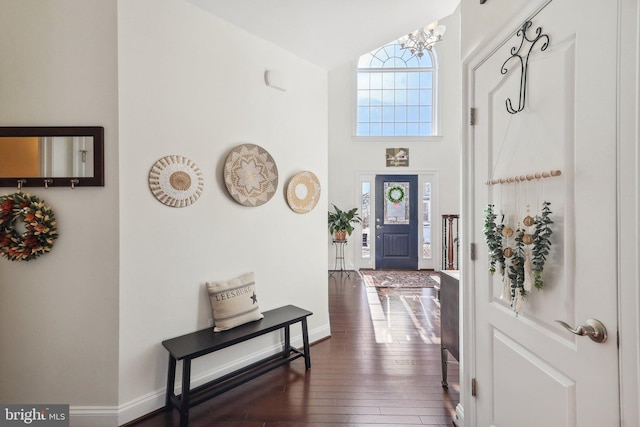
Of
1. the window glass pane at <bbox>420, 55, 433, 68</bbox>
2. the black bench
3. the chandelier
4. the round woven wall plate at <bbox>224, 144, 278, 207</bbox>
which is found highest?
the window glass pane at <bbox>420, 55, 433, 68</bbox>

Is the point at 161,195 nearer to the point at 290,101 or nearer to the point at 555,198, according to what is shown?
the point at 290,101

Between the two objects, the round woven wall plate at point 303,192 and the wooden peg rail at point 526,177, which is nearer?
the wooden peg rail at point 526,177

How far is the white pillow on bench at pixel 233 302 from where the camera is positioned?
2.15 m

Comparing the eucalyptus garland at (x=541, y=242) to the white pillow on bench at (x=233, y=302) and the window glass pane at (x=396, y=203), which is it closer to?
the white pillow on bench at (x=233, y=302)

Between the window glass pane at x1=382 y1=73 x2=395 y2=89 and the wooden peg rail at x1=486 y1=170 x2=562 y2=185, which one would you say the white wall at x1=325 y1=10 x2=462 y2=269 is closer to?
the window glass pane at x1=382 y1=73 x2=395 y2=89

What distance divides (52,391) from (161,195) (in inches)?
52.4

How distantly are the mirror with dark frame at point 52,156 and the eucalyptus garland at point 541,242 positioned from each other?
2241 mm

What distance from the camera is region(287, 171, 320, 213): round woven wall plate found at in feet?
9.03

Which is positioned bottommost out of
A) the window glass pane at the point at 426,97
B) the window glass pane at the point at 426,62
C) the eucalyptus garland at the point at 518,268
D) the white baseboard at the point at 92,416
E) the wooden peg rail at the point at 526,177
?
the white baseboard at the point at 92,416

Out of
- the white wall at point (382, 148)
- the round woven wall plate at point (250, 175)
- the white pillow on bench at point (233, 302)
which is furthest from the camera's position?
the white wall at point (382, 148)

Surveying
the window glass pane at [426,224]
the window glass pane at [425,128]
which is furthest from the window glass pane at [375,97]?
the window glass pane at [426,224]

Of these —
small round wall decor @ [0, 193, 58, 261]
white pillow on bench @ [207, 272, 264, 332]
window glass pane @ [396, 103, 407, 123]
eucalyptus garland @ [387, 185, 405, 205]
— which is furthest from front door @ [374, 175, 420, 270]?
small round wall decor @ [0, 193, 58, 261]

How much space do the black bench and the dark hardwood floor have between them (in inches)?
3.9

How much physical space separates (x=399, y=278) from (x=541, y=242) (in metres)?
4.67
